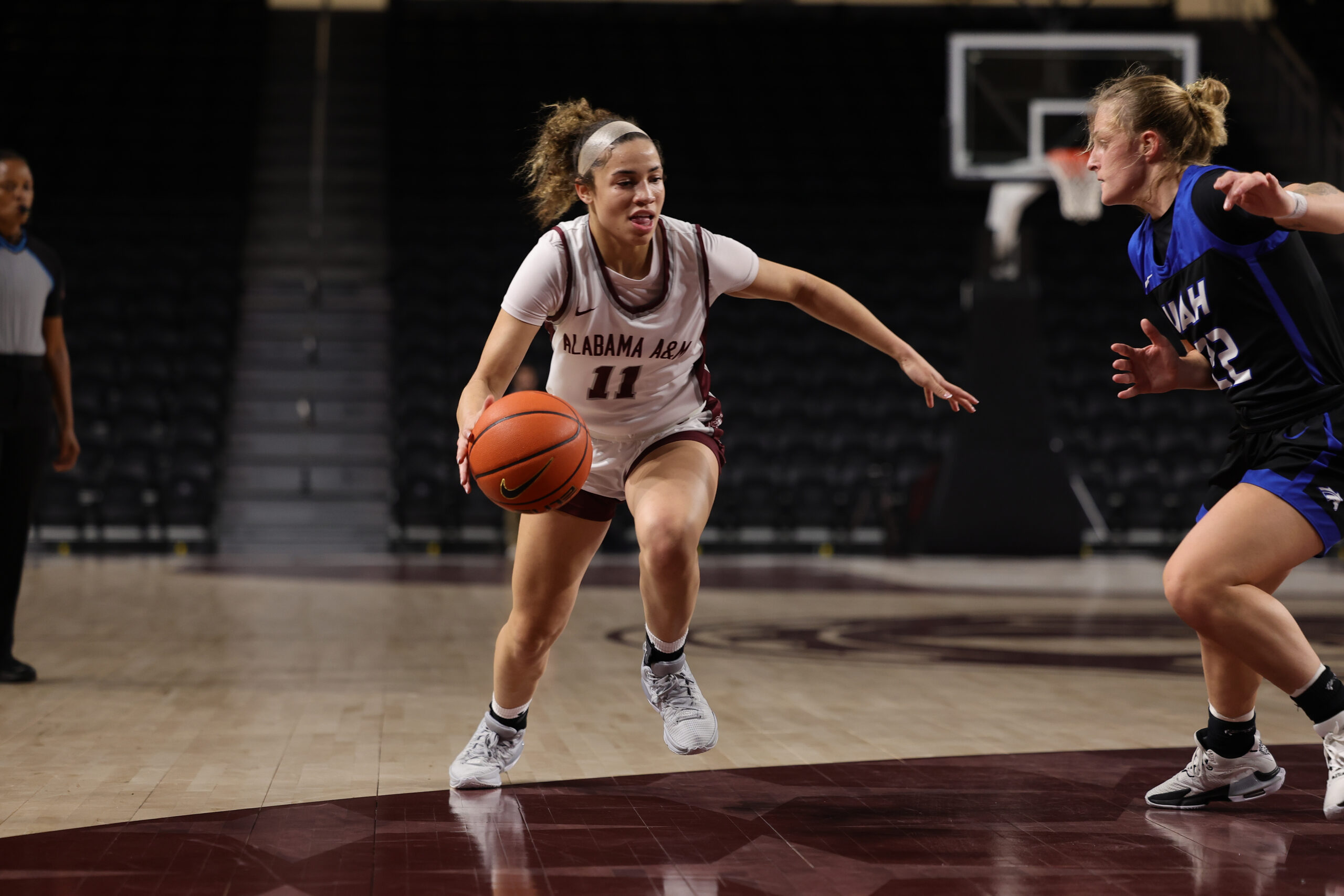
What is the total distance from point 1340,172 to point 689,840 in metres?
15.4

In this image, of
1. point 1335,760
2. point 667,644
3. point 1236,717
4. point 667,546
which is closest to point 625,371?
point 667,546

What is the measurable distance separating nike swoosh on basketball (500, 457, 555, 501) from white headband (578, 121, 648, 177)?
0.79 meters

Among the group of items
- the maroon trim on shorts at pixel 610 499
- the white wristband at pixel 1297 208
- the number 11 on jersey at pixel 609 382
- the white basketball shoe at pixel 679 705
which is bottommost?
the white basketball shoe at pixel 679 705

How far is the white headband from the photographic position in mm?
3324

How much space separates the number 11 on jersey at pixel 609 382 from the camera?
3.46m

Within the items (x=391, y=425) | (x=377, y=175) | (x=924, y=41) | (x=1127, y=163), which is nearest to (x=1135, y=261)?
(x=1127, y=163)

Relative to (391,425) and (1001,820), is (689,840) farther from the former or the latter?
(391,425)

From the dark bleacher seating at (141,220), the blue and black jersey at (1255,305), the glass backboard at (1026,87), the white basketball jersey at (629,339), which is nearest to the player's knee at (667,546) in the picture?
the white basketball jersey at (629,339)

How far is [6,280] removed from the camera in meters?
5.17

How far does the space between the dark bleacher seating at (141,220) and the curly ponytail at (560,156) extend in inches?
402

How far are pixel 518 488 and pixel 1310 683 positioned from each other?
176cm

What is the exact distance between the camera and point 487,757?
11.5 feet

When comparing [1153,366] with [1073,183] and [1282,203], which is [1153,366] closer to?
[1282,203]

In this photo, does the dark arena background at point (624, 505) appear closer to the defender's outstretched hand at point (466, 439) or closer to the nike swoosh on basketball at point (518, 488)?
the defender's outstretched hand at point (466, 439)
